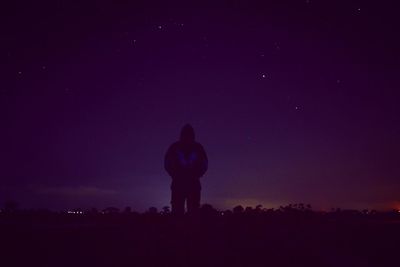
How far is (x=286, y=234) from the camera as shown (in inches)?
350

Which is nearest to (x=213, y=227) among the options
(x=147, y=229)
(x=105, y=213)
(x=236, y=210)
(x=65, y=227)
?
(x=147, y=229)

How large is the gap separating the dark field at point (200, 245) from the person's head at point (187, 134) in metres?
2.39

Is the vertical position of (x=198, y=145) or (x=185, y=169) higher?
(x=198, y=145)

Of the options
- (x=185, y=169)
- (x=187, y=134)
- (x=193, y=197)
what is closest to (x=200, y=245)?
Result: (x=193, y=197)

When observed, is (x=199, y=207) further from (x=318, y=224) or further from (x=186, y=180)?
(x=318, y=224)

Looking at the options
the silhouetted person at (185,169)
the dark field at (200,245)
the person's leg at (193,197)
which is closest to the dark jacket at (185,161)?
the silhouetted person at (185,169)

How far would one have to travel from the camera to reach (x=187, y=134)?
37.6 feet

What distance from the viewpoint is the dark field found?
7645mm

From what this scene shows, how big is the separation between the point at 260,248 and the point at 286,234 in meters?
0.86

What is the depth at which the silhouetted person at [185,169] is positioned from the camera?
37.5ft

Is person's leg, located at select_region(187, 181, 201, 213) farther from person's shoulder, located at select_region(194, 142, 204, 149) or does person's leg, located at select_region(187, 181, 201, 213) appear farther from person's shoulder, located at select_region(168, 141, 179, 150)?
person's shoulder, located at select_region(168, 141, 179, 150)

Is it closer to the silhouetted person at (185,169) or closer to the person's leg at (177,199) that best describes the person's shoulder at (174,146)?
the silhouetted person at (185,169)

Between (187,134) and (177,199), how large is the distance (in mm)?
1535

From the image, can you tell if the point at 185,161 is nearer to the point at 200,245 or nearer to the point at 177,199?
the point at 177,199
